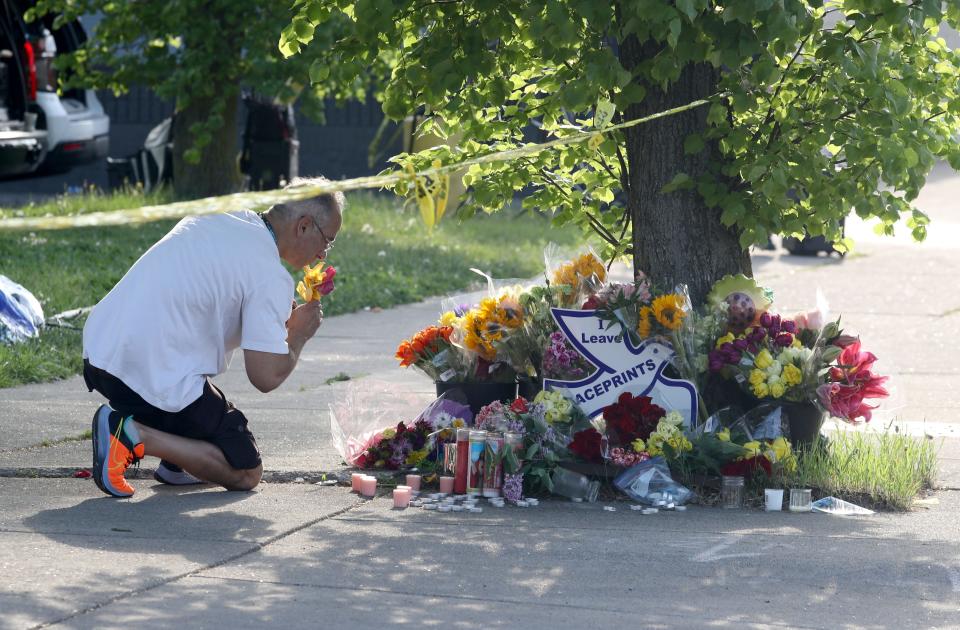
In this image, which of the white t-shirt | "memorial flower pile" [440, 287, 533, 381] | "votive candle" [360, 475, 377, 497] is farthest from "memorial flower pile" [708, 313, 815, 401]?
the white t-shirt

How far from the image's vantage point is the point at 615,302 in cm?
603

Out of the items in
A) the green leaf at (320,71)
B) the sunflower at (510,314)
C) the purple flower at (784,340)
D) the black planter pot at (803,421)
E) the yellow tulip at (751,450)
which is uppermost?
the green leaf at (320,71)

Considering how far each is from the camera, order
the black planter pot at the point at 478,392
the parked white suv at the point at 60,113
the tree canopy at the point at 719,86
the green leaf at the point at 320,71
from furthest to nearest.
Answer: the parked white suv at the point at 60,113
the black planter pot at the point at 478,392
the green leaf at the point at 320,71
the tree canopy at the point at 719,86

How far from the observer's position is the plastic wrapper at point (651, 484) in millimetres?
5605

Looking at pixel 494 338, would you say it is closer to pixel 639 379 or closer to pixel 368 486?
pixel 639 379

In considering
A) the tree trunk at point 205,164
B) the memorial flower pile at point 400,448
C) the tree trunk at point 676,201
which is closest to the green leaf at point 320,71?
the tree trunk at point 676,201

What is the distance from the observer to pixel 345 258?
1408 centimetres

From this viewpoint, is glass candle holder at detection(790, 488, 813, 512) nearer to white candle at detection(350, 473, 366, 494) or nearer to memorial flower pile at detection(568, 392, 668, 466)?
memorial flower pile at detection(568, 392, 668, 466)

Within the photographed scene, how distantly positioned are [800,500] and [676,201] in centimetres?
138

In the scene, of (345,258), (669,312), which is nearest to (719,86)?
(669,312)

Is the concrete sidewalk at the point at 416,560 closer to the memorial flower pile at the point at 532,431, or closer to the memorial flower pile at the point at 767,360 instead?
the memorial flower pile at the point at 532,431

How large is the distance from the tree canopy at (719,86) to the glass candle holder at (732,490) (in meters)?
0.97

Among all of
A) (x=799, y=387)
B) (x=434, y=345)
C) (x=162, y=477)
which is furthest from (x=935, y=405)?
(x=162, y=477)

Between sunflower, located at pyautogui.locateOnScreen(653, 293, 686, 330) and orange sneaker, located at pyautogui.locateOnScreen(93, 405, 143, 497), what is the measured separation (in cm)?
202
